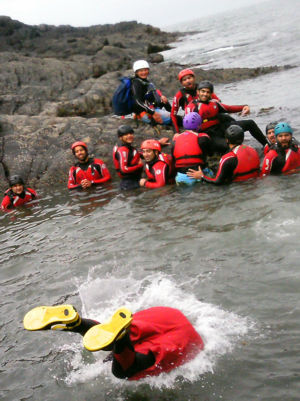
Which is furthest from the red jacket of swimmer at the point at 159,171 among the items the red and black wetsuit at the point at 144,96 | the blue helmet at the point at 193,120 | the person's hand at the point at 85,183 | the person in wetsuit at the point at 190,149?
the red and black wetsuit at the point at 144,96

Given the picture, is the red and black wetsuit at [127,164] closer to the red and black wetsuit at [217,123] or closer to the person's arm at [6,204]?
the red and black wetsuit at [217,123]

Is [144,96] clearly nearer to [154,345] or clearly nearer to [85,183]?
[85,183]

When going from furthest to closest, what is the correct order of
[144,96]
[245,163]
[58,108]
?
[58,108], [144,96], [245,163]

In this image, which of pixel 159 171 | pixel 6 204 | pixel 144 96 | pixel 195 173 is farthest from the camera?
pixel 144 96

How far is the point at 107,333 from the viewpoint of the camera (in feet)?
10.7

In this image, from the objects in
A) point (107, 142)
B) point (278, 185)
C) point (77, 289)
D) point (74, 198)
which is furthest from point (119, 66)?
point (77, 289)

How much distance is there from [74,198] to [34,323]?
21.7 ft

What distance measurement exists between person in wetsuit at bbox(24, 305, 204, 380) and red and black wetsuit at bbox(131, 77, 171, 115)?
8.05 m

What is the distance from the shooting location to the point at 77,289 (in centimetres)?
564

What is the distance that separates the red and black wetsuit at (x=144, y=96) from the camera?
10.8 meters

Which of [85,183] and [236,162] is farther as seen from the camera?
[85,183]

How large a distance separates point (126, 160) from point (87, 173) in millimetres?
1324

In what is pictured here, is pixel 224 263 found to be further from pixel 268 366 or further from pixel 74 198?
pixel 74 198

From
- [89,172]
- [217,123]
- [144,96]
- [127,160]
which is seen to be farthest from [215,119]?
[89,172]
